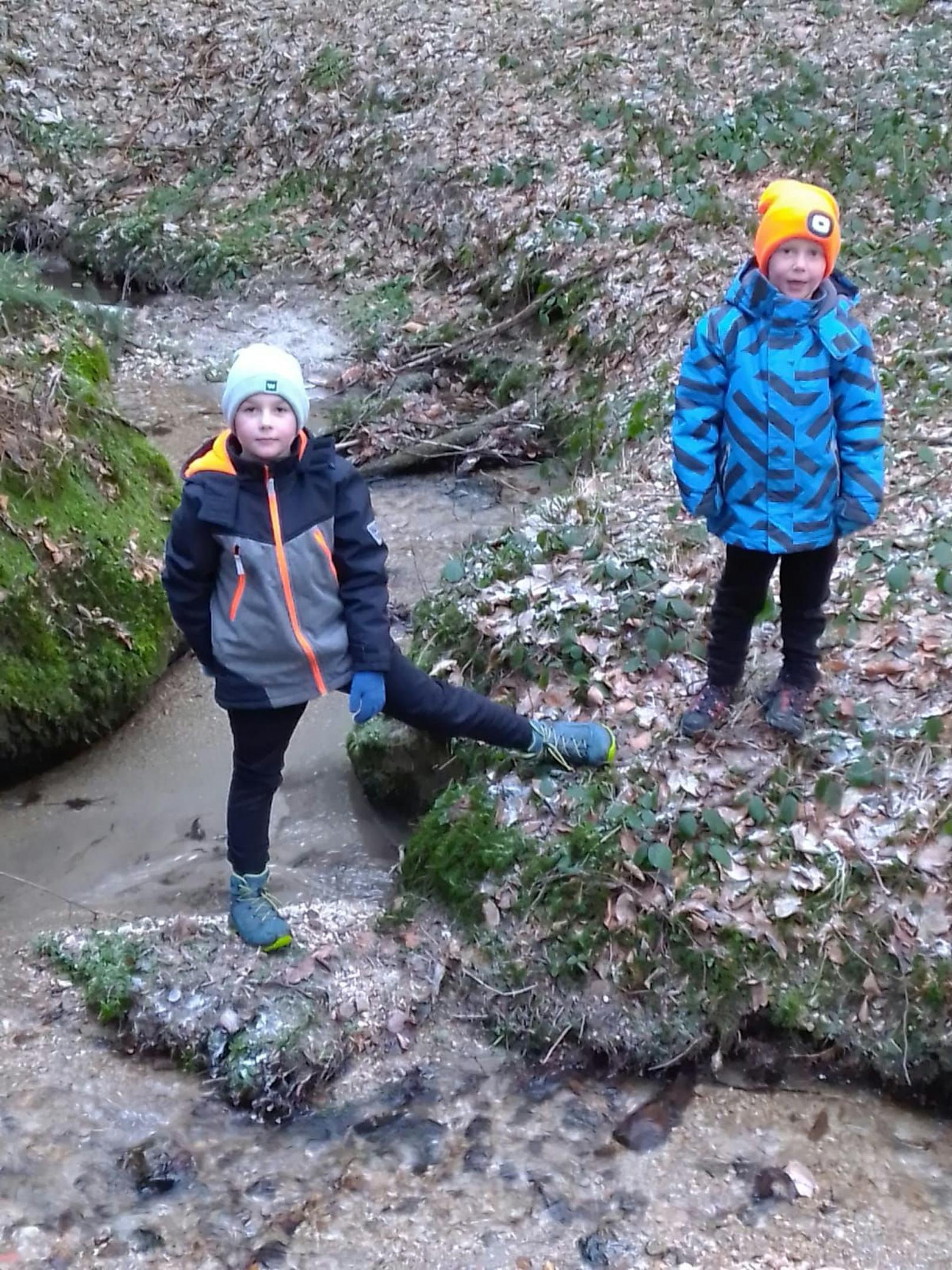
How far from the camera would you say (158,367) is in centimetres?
1080

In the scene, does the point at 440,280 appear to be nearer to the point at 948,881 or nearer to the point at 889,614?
the point at 889,614

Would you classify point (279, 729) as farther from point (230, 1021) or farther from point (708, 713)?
point (708, 713)

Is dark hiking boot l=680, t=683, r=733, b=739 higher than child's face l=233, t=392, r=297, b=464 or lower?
lower

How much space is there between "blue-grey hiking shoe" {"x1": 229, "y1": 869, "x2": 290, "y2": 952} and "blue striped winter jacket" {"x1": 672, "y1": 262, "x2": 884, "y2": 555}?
2.21 metres

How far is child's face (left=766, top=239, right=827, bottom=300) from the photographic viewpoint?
3.41 metres

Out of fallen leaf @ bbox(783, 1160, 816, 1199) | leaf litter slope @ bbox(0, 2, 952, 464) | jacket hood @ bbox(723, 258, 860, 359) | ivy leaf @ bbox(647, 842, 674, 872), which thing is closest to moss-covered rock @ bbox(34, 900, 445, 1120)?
ivy leaf @ bbox(647, 842, 674, 872)

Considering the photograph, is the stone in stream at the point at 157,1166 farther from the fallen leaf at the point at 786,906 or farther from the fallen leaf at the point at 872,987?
the fallen leaf at the point at 872,987

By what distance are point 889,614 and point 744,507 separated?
1.45 metres

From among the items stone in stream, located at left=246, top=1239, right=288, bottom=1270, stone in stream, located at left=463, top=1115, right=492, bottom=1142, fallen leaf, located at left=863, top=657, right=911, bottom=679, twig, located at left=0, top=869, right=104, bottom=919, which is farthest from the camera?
twig, located at left=0, top=869, right=104, bottom=919

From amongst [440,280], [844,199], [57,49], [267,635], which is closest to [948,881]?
[267,635]

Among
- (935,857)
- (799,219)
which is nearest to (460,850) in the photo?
(935,857)

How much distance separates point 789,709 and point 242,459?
7.63ft

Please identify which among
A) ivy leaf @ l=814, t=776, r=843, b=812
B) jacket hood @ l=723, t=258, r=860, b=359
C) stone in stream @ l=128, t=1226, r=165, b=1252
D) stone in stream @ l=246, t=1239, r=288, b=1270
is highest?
jacket hood @ l=723, t=258, r=860, b=359

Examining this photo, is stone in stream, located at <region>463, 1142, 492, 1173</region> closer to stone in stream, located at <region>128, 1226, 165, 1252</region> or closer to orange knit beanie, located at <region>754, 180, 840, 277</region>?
stone in stream, located at <region>128, 1226, 165, 1252</region>
